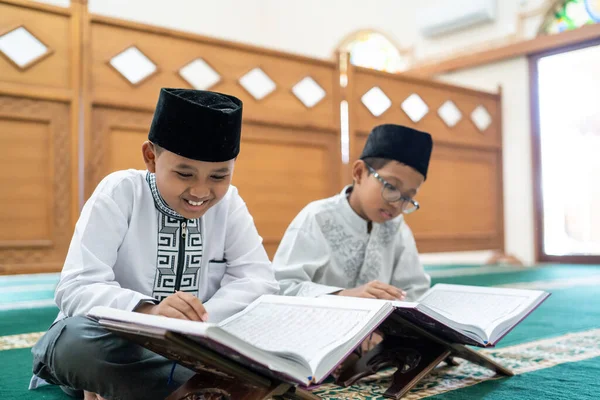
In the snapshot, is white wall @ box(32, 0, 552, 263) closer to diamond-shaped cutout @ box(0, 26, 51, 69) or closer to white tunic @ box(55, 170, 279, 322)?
diamond-shaped cutout @ box(0, 26, 51, 69)

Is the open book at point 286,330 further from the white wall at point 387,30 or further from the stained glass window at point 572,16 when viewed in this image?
the stained glass window at point 572,16

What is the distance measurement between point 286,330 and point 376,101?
3533 mm

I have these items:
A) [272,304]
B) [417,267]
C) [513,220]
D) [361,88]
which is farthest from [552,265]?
[272,304]

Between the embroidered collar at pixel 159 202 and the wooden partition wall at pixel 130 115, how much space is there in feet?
5.97

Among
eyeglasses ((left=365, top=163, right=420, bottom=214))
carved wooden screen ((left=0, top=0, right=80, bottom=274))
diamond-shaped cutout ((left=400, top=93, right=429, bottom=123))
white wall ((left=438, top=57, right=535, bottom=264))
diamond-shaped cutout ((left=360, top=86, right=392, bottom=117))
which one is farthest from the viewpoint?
white wall ((left=438, top=57, right=535, bottom=264))

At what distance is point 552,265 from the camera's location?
519 cm

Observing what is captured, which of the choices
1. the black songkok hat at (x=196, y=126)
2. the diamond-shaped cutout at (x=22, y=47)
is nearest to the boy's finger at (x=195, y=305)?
the black songkok hat at (x=196, y=126)

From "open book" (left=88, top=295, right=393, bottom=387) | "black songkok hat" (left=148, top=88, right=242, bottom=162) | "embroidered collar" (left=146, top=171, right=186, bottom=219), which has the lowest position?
"open book" (left=88, top=295, right=393, bottom=387)

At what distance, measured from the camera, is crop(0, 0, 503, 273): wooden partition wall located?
115 inches

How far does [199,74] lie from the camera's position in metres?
3.51

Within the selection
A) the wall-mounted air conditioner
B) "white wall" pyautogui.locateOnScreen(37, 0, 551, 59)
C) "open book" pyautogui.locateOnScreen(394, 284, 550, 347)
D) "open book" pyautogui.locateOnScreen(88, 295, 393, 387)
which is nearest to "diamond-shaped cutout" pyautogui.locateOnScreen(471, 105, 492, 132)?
"white wall" pyautogui.locateOnScreen(37, 0, 551, 59)

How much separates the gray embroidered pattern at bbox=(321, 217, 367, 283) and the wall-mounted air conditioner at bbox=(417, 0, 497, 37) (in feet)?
→ 14.3

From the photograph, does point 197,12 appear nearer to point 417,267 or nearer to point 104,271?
point 417,267

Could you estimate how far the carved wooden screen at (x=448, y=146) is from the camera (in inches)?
171
